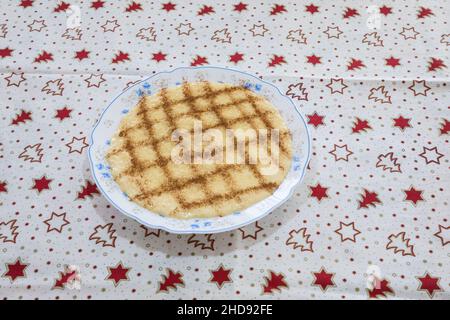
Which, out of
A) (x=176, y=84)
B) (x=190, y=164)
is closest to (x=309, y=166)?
(x=190, y=164)

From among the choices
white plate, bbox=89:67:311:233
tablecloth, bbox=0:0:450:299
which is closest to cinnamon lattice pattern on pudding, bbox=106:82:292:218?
white plate, bbox=89:67:311:233

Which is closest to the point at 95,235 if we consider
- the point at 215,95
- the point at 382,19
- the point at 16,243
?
the point at 16,243

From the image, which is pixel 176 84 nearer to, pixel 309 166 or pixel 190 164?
pixel 190 164

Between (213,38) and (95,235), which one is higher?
(213,38)

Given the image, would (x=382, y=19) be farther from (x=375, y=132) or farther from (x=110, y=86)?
(x=110, y=86)

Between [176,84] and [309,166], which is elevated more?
[176,84]
